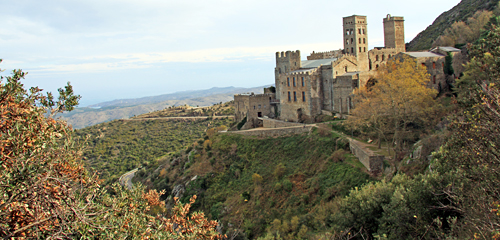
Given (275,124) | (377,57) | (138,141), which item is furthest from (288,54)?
(138,141)

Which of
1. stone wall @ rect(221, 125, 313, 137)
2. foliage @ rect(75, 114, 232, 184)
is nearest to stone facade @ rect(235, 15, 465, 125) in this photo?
stone wall @ rect(221, 125, 313, 137)

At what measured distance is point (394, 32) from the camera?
51938 millimetres

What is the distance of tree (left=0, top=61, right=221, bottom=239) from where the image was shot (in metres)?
7.28

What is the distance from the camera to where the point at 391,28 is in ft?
170

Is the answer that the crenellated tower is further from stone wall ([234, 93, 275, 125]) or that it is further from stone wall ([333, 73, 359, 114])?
stone wall ([333, 73, 359, 114])

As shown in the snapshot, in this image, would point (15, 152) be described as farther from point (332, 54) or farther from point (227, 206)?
point (332, 54)

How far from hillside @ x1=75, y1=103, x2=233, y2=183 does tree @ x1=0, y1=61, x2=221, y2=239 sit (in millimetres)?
48172

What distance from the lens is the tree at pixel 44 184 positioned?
728 centimetres

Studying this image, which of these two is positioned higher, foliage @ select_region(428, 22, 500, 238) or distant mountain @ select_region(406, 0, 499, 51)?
distant mountain @ select_region(406, 0, 499, 51)

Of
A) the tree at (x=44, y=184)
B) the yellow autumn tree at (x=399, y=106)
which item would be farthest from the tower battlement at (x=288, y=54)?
A: the tree at (x=44, y=184)

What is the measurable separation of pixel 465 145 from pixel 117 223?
13.2 metres

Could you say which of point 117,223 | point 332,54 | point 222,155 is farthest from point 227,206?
point 332,54

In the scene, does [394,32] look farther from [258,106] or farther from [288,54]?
[258,106]

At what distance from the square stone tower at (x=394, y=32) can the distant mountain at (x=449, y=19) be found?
10.8 meters
